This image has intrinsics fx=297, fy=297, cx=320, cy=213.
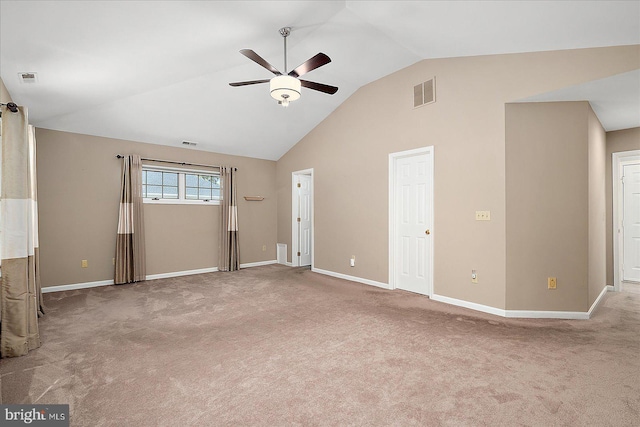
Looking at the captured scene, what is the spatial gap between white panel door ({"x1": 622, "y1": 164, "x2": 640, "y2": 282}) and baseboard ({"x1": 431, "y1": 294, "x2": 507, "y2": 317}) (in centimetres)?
336

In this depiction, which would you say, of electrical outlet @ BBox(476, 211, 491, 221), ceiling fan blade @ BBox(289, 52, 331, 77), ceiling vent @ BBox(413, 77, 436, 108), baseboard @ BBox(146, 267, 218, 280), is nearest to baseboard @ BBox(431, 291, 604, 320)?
electrical outlet @ BBox(476, 211, 491, 221)

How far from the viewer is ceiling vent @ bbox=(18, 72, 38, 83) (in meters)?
2.89

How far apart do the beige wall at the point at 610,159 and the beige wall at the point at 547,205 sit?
1890 mm

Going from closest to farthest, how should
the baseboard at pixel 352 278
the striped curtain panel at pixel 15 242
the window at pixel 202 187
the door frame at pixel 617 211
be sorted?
the striped curtain panel at pixel 15 242, the door frame at pixel 617 211, the baseboard at pixel 352 278, the window at pixel 202 187

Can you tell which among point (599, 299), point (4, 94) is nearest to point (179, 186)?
point (4, 94)

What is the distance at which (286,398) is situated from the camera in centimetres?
197

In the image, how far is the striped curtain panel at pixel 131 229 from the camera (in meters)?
5.14

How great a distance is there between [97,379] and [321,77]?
457cm

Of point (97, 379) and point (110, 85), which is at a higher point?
point (110, 85)

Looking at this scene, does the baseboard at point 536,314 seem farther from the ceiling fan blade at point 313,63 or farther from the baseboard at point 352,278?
the ceiling fan blade at point 313,63

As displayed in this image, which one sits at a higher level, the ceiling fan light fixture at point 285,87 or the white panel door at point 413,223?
the ceiling fan light fixture at point 285,87

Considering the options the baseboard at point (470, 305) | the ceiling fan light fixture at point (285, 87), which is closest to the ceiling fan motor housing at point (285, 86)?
the ceiling fan light fixture at point (285, 87)

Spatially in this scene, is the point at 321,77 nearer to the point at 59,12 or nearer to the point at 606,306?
the point at 59,12

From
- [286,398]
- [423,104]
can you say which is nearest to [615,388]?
[286,398]
